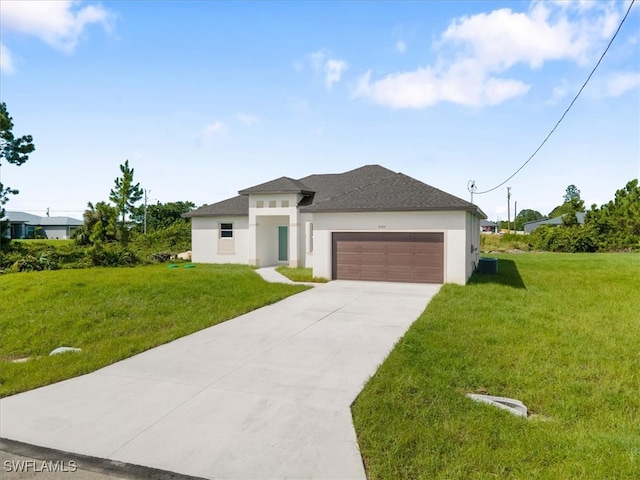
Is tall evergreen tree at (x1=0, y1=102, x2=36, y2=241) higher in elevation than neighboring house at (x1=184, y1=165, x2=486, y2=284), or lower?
higher

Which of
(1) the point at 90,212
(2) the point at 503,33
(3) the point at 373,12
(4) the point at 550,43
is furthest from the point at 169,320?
(1) the point at 90,212

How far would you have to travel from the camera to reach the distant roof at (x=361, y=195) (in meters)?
15.1

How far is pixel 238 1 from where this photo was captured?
10383mm

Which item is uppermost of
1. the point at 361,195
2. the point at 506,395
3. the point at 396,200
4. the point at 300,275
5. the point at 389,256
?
the point at 361,195

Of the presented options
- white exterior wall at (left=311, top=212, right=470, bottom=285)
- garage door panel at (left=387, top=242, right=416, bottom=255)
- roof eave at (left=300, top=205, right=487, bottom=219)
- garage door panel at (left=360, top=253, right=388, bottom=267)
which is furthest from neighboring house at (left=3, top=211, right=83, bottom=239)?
garage door panel at (left=387, top=242, right=416, bottom=255)

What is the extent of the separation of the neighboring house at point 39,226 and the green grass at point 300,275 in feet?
185

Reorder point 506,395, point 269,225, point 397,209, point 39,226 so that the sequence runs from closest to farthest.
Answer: point 506,395, point 397,209, point 269,225, point 39,226

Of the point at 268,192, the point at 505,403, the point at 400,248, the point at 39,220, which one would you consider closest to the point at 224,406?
the point at 505,403

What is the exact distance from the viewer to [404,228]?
15.4 m

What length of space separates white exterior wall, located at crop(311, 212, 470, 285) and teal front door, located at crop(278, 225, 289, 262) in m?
6.44

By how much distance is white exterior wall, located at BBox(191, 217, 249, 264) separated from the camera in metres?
22.0

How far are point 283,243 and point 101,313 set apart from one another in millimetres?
13718

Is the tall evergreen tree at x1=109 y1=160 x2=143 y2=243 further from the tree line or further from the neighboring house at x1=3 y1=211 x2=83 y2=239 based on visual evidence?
the tree line

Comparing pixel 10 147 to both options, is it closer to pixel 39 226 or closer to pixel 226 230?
pixel 226 230
